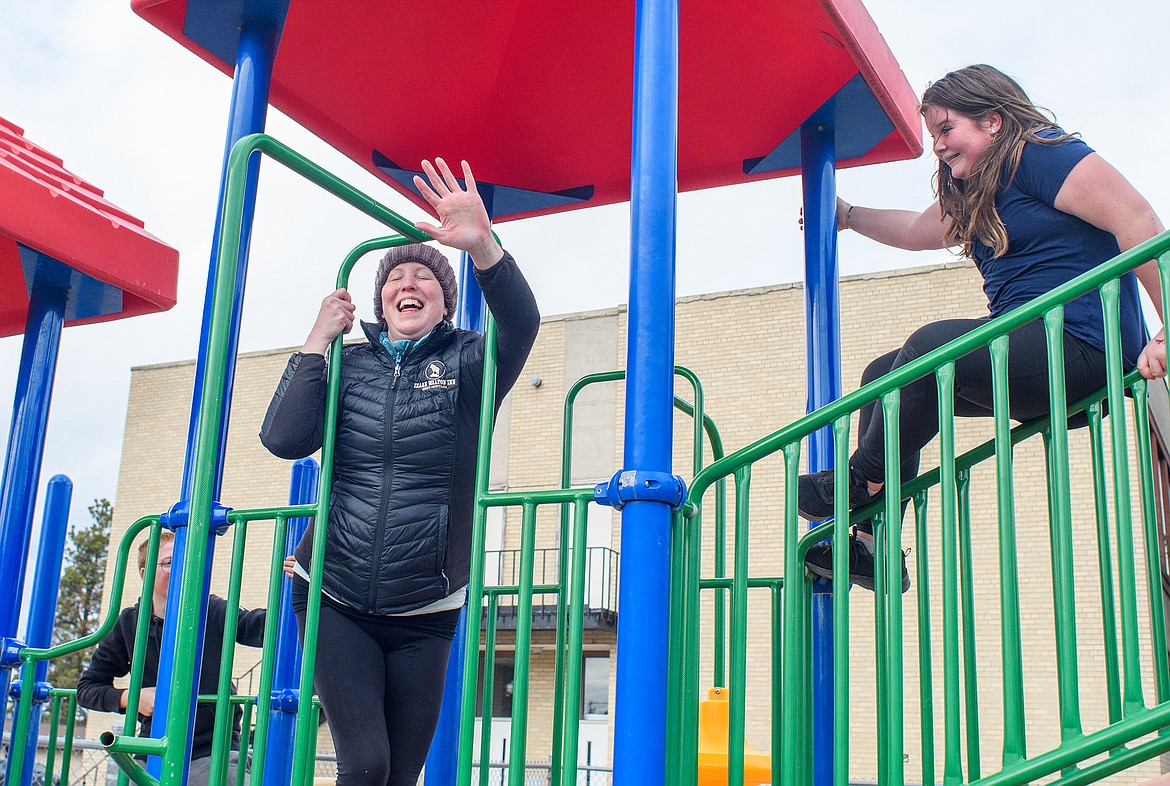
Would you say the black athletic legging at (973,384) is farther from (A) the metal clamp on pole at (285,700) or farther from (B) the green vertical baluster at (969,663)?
(A) the metal clamp on pole at (285,700)

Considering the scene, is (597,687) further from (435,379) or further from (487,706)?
(435,379)

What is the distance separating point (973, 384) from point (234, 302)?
186 cm

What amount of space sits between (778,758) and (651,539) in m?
0.68

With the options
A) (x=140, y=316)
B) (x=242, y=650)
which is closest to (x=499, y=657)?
(x=242, y=650)

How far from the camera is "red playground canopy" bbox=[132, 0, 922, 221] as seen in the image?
3824mm

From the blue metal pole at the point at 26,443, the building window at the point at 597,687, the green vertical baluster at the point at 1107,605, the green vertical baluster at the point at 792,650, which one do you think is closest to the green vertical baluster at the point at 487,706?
the green vertical baluster at the point at 792,650

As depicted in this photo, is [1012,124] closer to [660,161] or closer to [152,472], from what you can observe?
[660,161]

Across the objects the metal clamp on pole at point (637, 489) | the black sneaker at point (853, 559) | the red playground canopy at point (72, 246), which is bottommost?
the black sneaker at point (853, 559)

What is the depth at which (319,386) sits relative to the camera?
9.27ft

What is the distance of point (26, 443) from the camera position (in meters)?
5.04

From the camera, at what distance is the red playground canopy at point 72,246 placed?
4.72 metres

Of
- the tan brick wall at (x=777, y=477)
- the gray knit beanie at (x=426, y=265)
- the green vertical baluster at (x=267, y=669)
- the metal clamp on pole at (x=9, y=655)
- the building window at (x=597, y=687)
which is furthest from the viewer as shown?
the building window at (x=597, y=687)

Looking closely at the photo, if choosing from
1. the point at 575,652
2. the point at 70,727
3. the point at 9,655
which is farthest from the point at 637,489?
the point at 9,655

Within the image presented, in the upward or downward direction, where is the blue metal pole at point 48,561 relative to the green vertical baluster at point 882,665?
upward
